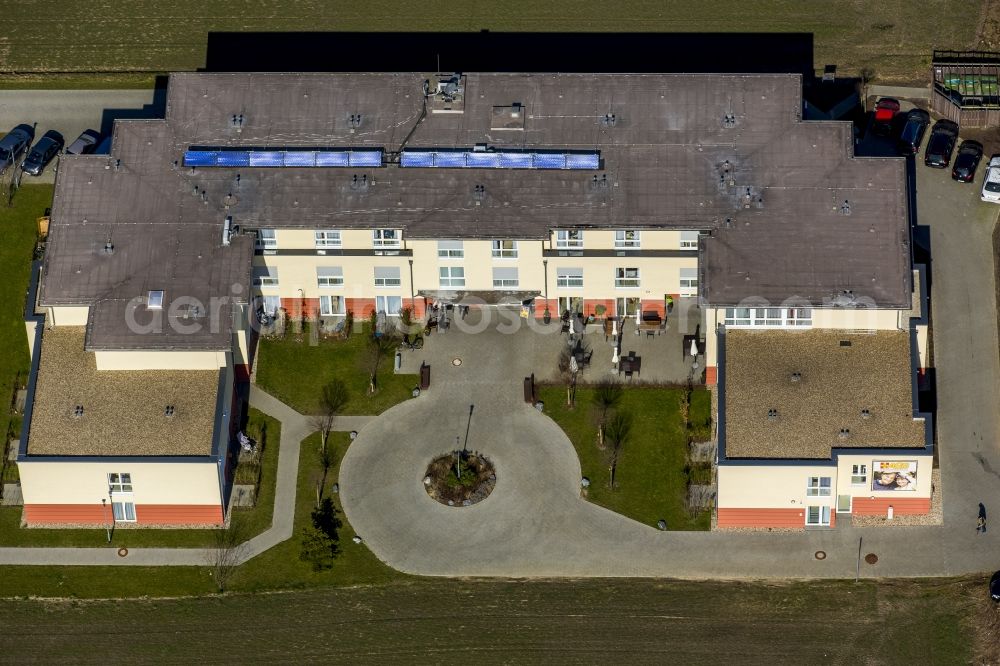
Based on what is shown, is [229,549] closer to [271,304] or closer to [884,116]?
[271,304]

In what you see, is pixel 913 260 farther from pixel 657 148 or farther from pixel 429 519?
pixel 429 519

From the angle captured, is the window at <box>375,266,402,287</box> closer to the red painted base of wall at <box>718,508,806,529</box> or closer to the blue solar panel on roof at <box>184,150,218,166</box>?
the blue solar panel on roof at <box>184,150,218,166</box>

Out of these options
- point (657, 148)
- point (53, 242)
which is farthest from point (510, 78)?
point (53, 242)

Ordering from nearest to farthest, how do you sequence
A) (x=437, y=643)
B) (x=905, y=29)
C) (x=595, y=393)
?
(x=437, y=643), (x=595, y=393), (x=905, y=29)

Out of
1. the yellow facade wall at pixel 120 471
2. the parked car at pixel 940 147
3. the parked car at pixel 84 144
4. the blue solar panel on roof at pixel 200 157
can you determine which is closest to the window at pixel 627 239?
the parked car at pixel 940 147

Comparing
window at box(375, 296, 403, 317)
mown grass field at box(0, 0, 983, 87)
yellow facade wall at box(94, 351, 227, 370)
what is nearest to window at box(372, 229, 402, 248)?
window at box(375, 296, 403, 317)

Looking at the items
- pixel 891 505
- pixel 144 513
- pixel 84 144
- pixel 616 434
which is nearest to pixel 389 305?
pixel 616 434
